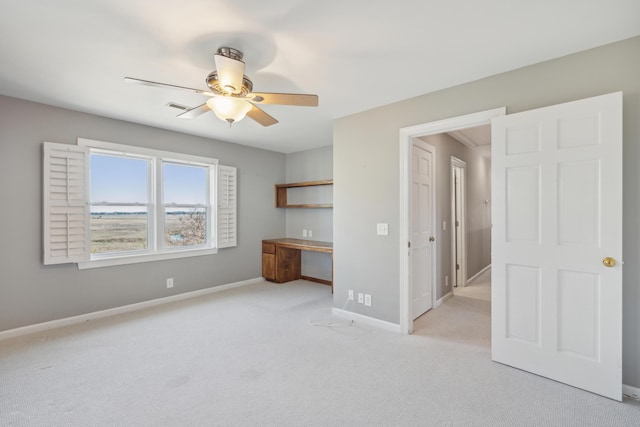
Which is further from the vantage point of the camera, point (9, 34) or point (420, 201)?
point (420, 201)

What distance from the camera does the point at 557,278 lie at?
7.10 feet

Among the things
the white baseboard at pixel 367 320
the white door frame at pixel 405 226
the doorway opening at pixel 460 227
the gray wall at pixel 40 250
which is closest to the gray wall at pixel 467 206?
the doorway opening at pixel 460 227

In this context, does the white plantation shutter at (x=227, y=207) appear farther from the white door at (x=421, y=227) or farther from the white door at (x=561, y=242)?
the white door at (x=561, y=242)

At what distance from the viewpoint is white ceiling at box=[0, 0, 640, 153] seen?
169cm

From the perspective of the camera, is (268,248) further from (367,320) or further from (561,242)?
(561,242)

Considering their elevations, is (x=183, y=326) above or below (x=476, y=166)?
below

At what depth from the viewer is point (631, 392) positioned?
2.00 m

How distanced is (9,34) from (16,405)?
2.45m

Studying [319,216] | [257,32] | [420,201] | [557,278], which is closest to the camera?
[257,32]

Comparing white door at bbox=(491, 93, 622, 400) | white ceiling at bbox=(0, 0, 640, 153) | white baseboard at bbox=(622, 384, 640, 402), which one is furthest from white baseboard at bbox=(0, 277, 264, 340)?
white baseboard at bbox=(622, 384, 640, 402)

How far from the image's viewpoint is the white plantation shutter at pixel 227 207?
15.5ft

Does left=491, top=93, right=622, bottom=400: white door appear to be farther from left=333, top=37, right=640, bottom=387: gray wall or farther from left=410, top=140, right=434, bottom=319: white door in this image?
left=410, top=140, right=434, bottom=319: white door

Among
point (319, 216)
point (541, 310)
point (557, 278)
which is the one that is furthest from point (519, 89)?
point (319, 216)

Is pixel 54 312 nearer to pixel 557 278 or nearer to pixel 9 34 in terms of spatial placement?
pixel 9 34
